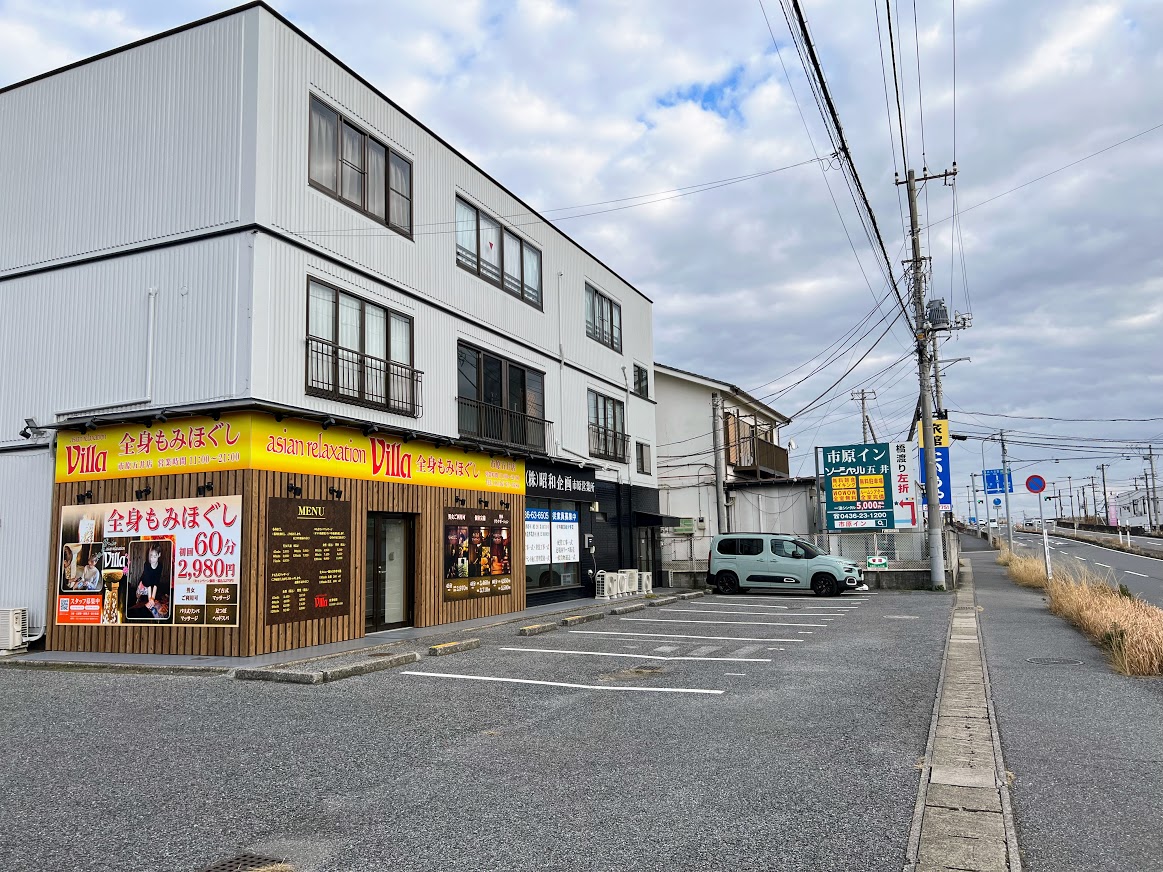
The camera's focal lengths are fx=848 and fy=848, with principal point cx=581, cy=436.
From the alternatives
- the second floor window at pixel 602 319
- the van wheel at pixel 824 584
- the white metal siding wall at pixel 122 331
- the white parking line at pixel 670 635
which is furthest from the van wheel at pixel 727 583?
the white metal siding wall at pixel 122 331

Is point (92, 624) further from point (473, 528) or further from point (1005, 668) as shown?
point (1005, 668)

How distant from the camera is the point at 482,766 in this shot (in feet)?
20.5

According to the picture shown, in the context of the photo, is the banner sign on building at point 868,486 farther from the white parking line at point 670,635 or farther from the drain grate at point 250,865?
the drain grate at point 250,865

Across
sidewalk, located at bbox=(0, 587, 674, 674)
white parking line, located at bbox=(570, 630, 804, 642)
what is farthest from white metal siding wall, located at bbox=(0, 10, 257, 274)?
white parking line, located at bbox=(570, 630, 804, 642)

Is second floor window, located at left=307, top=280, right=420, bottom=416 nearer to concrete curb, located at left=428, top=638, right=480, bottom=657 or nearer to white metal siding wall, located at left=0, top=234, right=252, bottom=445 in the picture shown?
white metal siding wall, located at left=0, top=234, right=252, bottom=445

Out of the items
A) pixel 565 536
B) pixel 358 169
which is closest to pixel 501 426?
pixel 565 536

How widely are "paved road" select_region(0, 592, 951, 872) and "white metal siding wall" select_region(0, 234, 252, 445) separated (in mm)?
4487

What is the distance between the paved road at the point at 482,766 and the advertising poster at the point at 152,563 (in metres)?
1.55

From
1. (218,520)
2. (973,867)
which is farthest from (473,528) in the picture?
(973,867)

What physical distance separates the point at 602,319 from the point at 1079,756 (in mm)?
20310

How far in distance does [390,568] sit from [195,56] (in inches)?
357

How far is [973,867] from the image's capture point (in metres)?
4.19

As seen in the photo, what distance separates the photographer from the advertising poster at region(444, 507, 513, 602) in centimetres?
1659

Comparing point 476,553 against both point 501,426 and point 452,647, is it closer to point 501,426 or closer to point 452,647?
point 501,426
